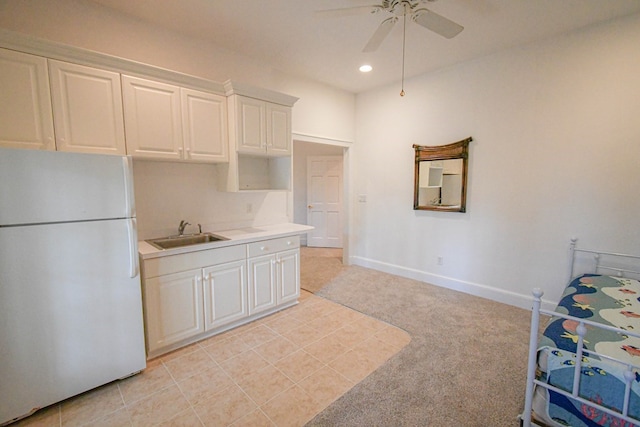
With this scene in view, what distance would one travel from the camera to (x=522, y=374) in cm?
227

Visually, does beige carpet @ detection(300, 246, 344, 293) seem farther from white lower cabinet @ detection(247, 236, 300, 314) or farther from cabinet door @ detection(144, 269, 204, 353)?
cabinet door @ detection(144, 269, 204, 353)

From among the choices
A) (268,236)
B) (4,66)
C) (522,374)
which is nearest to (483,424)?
(522,374)

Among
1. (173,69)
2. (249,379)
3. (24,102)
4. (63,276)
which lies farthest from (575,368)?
(173,69)

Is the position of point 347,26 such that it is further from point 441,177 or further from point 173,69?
point 441,177

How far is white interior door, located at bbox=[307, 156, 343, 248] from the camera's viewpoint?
6.66 metres

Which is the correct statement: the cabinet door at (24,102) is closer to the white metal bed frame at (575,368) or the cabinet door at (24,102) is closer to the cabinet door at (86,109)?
the cabinet door at (86,109)

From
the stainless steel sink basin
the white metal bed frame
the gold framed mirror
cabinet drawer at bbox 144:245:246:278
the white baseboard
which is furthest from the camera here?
the gold framed mirror

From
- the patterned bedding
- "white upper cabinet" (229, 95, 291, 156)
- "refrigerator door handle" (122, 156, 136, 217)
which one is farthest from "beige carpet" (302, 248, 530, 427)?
A: "white upper cabinet" (229, 95, 291, 156)

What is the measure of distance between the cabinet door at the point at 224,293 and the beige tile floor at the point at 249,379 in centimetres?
19

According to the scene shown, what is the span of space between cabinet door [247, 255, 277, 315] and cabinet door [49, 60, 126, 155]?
1.60m

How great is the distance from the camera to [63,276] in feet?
6.24

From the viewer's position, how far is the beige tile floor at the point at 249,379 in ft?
6.22

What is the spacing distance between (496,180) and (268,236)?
2.85m

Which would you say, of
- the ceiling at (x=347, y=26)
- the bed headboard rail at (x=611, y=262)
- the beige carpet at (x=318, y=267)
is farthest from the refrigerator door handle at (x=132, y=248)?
the bed headboard rail at (x=611, y=262)
